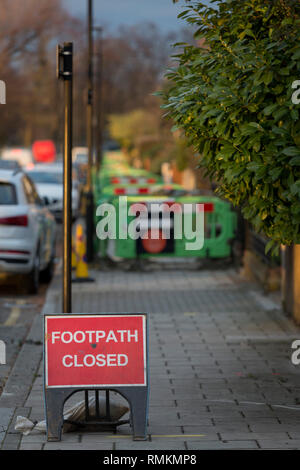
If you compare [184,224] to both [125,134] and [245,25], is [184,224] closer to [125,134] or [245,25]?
[245,25]

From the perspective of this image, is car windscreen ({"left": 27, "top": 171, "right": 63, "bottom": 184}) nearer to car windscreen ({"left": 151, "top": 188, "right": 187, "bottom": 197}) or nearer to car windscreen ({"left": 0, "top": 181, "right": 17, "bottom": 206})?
car windscreen ({"left": 151, "top": 188, "right": 187, "bottom": 197})

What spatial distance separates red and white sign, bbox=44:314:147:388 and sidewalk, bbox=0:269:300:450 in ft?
1.30

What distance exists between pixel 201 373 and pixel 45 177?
2005 cm

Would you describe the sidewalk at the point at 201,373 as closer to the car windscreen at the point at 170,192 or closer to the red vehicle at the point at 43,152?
the car windscreen at the point at 170,192

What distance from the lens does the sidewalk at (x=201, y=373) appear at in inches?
245

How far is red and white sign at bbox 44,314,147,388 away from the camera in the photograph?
20.1ft

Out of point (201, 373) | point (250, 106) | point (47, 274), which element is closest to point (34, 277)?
point (47, 274)

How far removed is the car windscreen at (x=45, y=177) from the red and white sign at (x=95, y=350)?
69.0ft

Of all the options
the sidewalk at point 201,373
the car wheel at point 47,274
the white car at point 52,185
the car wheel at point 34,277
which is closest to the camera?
the sidewalk at point 201,373

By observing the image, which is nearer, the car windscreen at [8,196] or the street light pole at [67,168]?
the street light pole at [67,168]

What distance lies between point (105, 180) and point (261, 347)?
69.5 feet

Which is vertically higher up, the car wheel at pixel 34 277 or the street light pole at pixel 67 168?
the street light pole at pixel 67 168

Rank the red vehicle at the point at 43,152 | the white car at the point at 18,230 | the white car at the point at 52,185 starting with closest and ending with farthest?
the white car at the point at 18,230, the white car at the point at 52,185, the red vehicle at the point at 43,152

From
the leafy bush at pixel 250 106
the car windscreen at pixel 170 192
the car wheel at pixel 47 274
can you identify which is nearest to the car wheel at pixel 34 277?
the car wheel at pixel 47 274
